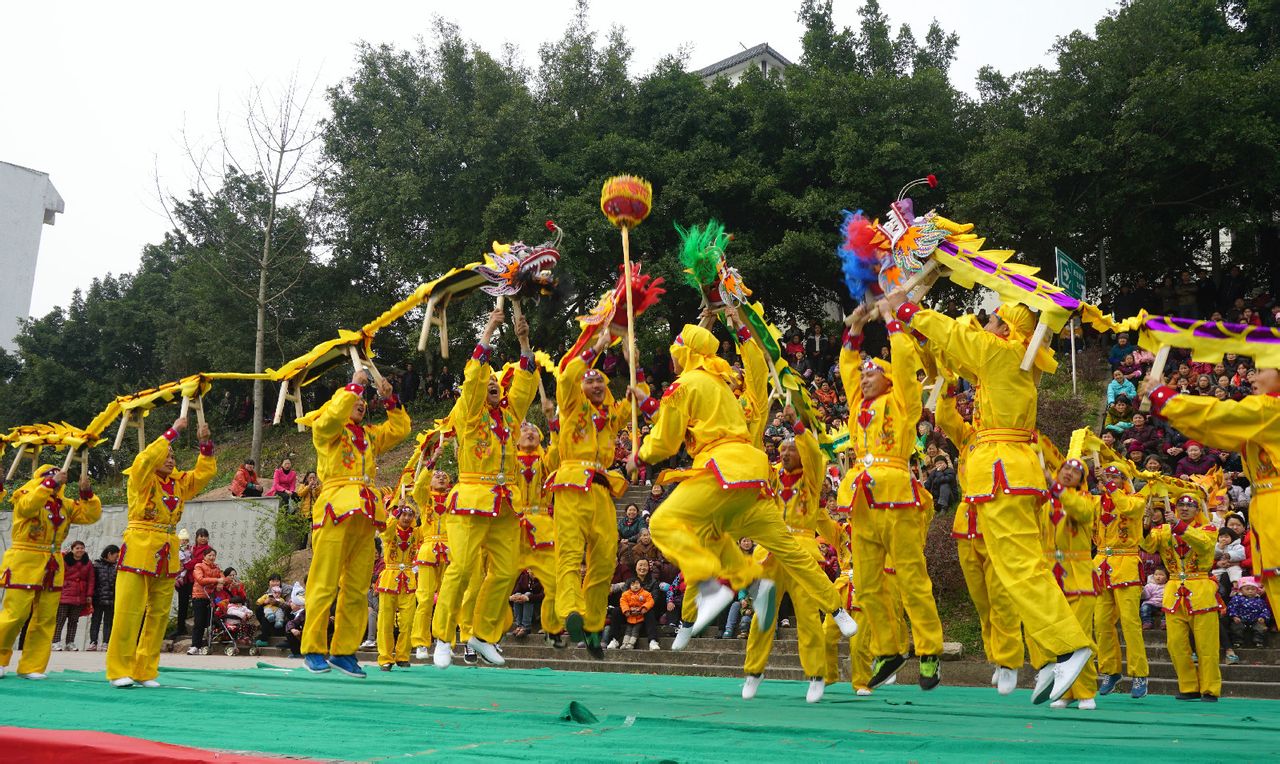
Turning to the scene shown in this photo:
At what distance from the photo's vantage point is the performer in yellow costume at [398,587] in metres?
13.5

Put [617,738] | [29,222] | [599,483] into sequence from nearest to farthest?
[617,738], [599,483], [29,222]

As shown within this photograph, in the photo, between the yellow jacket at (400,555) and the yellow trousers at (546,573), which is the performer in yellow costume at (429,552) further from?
the yellow trousers at (546,573)

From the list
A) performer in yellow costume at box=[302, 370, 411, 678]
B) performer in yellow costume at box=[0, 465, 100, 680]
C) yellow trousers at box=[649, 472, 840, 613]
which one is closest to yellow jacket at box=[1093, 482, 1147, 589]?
yellow trousers at box=[649, 472, 840, 613]

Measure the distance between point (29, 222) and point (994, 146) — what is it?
37.2 metres

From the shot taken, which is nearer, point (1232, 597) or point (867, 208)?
point (1232, 597)

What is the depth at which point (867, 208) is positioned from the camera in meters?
24.6

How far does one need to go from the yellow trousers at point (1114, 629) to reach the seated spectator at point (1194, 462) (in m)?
4.01

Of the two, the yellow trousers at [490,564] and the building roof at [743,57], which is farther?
the building roof at [743,57]

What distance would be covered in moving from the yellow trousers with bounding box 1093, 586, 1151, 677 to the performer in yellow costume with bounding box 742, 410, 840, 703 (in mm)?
3521

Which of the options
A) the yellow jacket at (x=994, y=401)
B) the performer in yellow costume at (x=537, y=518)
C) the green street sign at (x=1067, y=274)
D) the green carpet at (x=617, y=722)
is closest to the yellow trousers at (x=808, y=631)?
the green carpet at (x=617, y=722)

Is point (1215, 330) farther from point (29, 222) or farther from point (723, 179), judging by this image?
point (29, 222)

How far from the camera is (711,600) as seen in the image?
6.86 m

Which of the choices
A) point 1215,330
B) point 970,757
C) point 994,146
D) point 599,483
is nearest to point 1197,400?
point 1215,330

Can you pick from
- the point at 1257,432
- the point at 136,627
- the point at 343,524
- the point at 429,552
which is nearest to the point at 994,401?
the point at 1257,432
